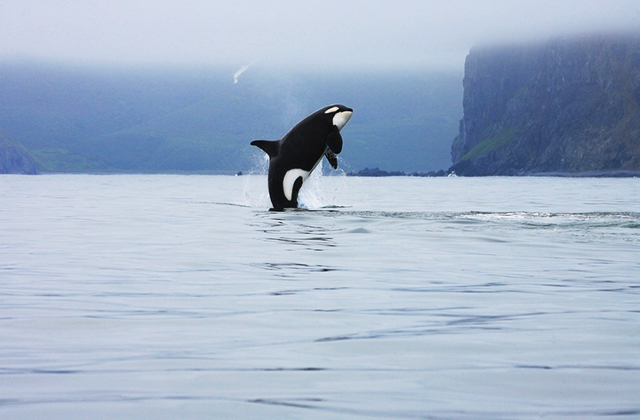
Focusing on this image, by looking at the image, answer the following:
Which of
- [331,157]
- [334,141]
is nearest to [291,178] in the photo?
[331,157]

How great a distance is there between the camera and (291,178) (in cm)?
2550

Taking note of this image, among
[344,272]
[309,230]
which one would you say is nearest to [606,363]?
[344,272]

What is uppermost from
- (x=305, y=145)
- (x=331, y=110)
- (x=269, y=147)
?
(x=331, y=110)

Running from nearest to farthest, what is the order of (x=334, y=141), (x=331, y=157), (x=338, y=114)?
(x=334, y=141) < (x=331, y=157) < (x=338, y=114)

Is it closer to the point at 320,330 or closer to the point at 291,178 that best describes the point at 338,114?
the point at 291,178

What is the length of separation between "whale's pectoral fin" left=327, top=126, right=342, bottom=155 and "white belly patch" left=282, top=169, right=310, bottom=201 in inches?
48.9

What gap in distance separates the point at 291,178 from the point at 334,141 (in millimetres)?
1887

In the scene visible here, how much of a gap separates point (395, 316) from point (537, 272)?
4.45 m

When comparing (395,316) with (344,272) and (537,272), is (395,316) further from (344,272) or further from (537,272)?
(537,272)

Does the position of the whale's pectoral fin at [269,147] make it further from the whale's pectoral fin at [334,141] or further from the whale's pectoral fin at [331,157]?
the whale's pectoral fin at [334,141]

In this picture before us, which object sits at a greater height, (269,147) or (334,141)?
(334,141)

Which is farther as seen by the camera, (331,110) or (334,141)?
(331,110)

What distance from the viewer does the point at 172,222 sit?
23828mm

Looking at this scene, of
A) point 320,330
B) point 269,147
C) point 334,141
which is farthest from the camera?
point 269,147
